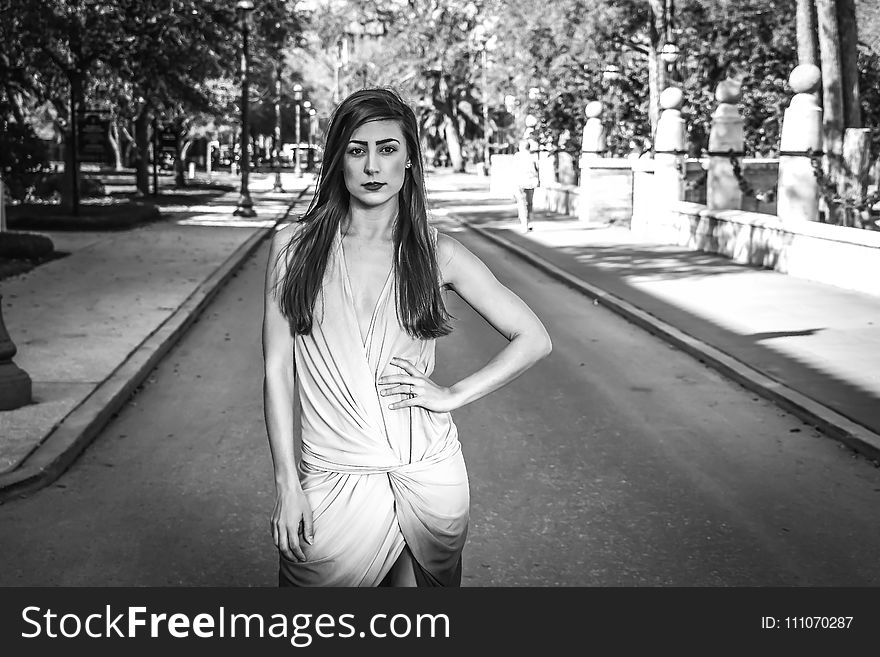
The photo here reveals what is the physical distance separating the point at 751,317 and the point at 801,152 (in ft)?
19.8

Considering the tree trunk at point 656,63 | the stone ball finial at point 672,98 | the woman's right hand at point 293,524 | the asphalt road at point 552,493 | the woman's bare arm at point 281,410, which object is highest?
the tree trunk at point 656,63

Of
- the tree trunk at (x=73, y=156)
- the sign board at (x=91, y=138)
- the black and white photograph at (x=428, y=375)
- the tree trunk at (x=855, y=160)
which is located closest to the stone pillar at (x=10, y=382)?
the black and white photograph at (x=428, y=375)

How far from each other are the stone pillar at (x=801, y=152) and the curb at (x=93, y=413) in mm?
9115

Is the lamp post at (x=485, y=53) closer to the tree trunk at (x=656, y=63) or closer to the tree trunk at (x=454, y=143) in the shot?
the tree trunk at (x=454, y=143)

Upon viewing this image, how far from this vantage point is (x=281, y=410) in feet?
10.6

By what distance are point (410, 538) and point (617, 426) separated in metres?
6.17

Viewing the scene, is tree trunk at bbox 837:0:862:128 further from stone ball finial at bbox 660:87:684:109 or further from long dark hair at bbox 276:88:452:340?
long dark hair at bbox 276:88:452:340

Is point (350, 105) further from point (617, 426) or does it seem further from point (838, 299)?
point (838, 299)

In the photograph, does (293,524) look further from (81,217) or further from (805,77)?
(81,217)

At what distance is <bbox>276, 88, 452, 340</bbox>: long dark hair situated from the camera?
316cm

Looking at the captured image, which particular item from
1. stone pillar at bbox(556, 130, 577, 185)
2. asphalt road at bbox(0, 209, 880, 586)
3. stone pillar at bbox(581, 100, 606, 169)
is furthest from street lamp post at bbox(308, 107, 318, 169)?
asphalt road at bbox(0, 209, 880, 586)

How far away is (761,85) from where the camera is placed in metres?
36.2

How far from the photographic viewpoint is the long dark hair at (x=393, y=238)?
3.16 metres

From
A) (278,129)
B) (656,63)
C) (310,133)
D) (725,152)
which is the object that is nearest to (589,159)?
(656,63)
